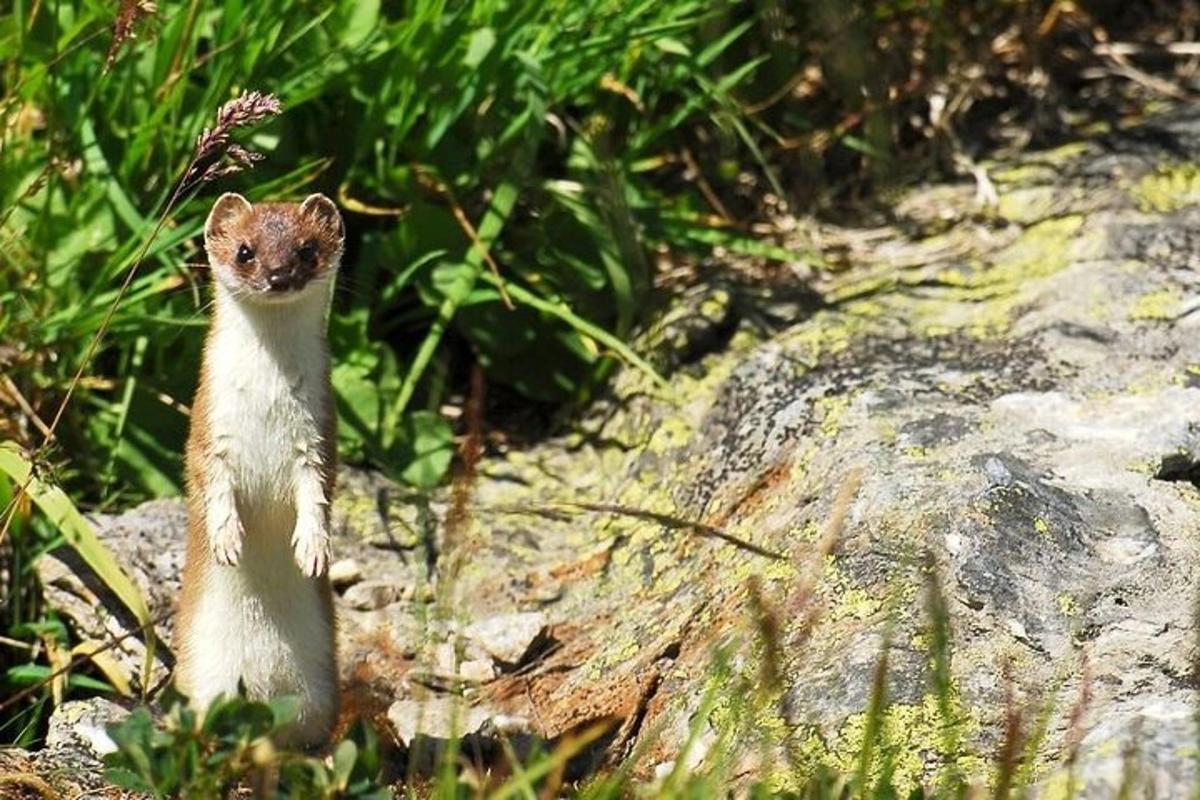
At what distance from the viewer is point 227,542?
3.43 m

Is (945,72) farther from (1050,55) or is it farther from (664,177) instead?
(664,177)

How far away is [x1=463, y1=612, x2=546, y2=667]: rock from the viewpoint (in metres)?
3.90

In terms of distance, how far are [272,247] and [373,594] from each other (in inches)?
41.1

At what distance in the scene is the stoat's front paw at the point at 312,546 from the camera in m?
3.44

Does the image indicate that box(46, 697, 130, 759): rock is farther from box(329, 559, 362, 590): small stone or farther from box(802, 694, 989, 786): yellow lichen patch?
box(802, 694, 989, 786): yellow lichen patch

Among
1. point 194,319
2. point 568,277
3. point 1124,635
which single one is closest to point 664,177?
point 568,277

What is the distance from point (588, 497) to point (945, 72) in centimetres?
158

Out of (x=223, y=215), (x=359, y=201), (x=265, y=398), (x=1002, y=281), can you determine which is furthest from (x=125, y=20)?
(x=1002, y=281)

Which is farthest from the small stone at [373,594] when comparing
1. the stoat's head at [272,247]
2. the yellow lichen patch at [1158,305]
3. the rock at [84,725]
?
the yellow lichen patch at [1158,305]

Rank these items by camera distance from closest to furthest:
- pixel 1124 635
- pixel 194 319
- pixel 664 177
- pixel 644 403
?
1. pixel 1124 635
2. pixel 194 319
3. pixel 644 403
4. pixel 664 177

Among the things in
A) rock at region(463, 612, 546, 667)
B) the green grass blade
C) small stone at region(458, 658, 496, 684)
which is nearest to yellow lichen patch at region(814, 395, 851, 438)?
rock at region(463, 612, 546, 667)

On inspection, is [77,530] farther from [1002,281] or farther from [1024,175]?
[1024,175]

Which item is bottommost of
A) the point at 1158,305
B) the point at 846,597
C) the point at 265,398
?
the point at 846,597

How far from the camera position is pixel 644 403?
15.0 feet
